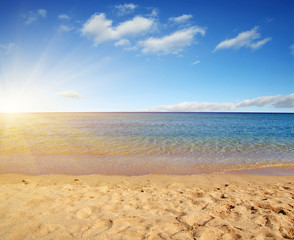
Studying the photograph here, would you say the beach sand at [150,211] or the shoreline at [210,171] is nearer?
the beach sand at [150,211]

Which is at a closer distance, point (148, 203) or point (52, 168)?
point (148, 203)

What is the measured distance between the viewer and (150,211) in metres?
4.06

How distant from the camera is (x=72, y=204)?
4.36 meters

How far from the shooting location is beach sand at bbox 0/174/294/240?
326 centimetres

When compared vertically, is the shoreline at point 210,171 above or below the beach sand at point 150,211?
below

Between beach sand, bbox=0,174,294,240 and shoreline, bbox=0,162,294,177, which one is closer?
beach sand, bbox=0,174,294,240

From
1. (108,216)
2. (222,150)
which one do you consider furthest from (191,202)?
(222,150)

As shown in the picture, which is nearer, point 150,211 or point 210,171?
point 150,211

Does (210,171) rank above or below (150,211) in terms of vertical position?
below

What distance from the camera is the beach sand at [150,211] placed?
10.7 feet

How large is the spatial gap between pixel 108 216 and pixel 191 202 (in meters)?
2.28

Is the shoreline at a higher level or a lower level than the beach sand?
lower

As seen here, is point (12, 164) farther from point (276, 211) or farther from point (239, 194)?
point (276, 211)

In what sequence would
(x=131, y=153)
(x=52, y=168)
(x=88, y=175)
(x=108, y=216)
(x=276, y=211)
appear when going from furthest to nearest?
(x=131, y=153) < (x=52, y=168) < (x=88, y=175) < (x=276, y=211) < (x=108, y=216)
